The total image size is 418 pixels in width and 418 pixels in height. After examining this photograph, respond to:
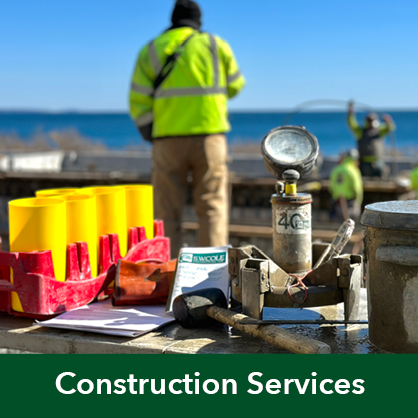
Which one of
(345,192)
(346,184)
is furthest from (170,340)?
(346,184)

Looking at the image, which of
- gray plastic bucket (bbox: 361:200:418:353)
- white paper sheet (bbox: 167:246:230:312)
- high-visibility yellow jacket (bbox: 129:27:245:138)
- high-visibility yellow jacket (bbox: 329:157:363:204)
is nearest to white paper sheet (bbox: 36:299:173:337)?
white paper sheet (bbox: 167:246:230:312)

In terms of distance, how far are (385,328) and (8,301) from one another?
1886mm

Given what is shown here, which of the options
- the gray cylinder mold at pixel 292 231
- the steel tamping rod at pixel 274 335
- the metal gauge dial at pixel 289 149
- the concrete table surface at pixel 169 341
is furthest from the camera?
the metal gauge dial at pixel 289 149

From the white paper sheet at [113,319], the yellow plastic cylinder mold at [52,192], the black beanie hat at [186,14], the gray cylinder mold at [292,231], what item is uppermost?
the black beanie hat at [186,14]

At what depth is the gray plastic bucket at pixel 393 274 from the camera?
8.39 feet

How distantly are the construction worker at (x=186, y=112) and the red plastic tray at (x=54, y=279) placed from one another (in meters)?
2.01

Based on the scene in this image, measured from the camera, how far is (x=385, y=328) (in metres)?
2.70

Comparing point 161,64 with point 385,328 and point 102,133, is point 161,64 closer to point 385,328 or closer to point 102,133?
point 385,328

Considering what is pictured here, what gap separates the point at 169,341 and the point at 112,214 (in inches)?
40.9

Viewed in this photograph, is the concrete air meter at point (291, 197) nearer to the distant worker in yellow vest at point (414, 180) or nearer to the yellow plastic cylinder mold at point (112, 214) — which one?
the yellow plastic cylinder mold at point (112, 214)

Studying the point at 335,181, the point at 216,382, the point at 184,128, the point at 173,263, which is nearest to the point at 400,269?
the point at 216,382

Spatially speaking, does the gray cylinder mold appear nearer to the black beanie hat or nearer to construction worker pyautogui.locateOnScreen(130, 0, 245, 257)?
construction worker pyautogui.locateOnScreen(130, 0, 245, 257)

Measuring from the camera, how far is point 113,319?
325 centimetres

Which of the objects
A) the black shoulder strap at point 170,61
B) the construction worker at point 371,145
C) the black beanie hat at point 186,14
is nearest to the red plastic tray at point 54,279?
the black shoulder strap at point 170,61
